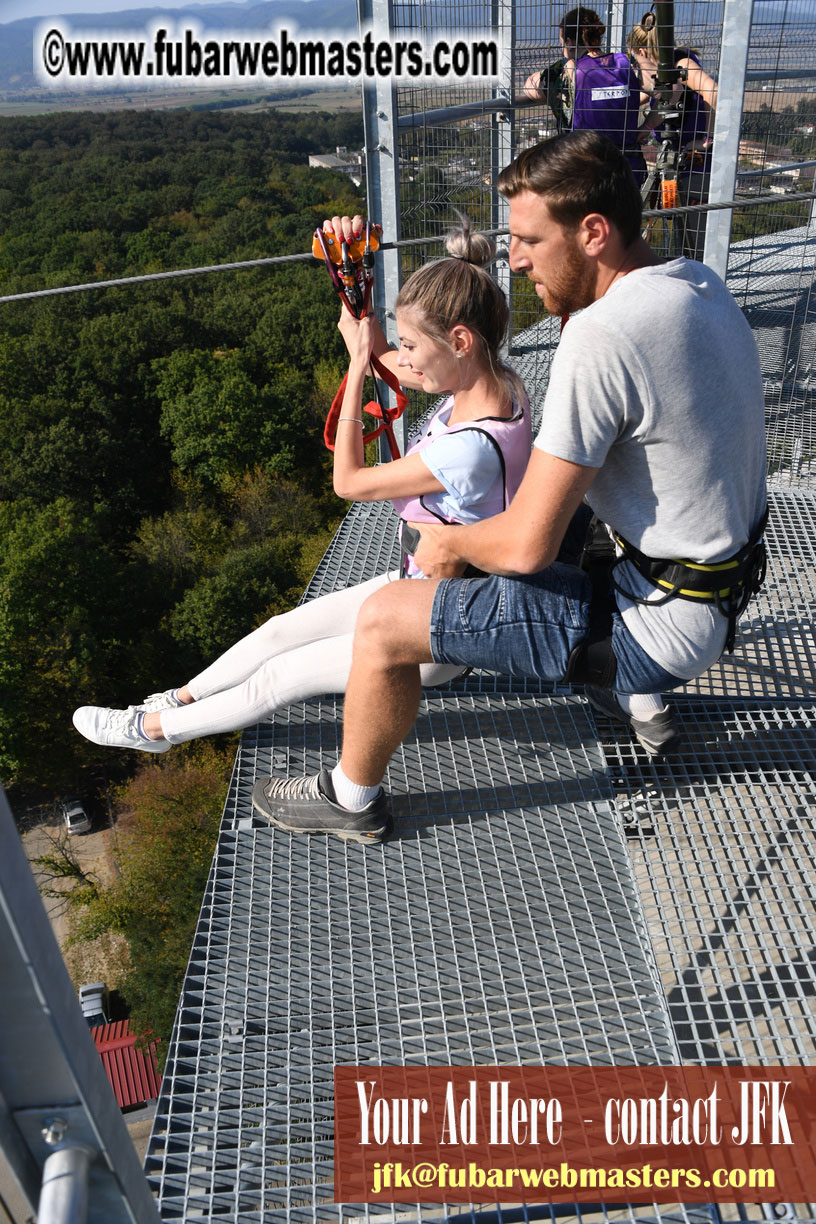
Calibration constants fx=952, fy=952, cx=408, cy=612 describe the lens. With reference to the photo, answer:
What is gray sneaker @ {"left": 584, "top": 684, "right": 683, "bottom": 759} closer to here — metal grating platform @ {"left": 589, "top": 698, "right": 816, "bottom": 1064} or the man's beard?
metal grating platform @ {"left": 589, "top": 698, "right": 816, "bottom": 1064}

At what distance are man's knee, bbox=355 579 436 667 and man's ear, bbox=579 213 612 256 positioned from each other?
0.78m

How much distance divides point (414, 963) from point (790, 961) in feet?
2.70

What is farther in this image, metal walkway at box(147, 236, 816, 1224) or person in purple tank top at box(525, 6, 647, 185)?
person in purple tank top at box(525, 6, 647, 185)

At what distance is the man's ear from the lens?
1.86 m

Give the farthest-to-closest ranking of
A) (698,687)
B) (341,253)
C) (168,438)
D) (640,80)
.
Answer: (168,438) < (640,80) < (698,687) < (341,253)

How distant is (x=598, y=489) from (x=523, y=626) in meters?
0.34

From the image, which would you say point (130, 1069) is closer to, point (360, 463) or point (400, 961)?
point (400, 961)

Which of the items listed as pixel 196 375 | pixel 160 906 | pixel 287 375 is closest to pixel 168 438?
pixel 196 375

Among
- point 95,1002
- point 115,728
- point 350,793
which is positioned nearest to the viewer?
point 350,793

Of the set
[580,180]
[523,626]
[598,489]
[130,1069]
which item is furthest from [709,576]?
[130,1069]

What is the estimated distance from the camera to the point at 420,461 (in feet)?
7.38

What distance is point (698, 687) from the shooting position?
3105mm

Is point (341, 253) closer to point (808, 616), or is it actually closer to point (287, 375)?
point (808, 616)

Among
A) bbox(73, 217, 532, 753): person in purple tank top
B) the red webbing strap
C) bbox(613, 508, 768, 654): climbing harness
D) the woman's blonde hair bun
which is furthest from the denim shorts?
the woman's blonde hair bun
